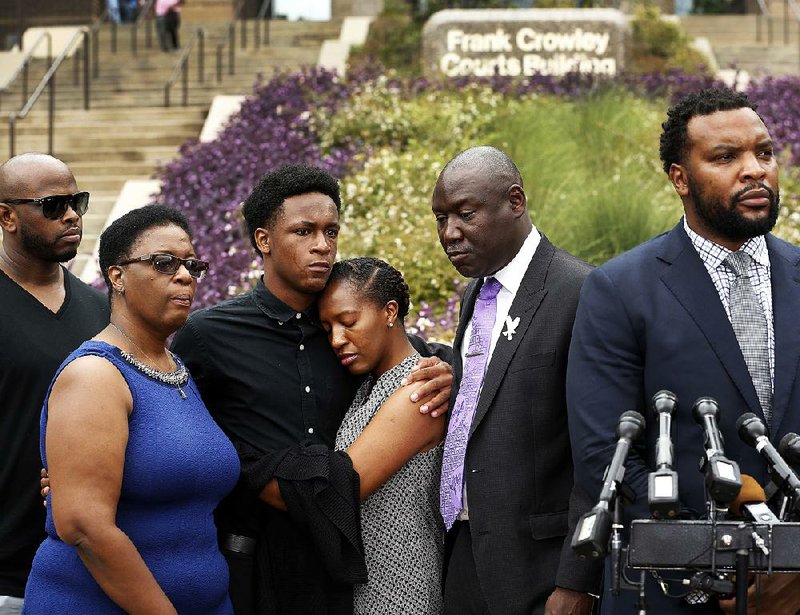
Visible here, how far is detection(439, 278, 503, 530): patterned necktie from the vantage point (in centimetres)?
440

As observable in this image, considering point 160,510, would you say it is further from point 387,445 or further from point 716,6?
point 716,6

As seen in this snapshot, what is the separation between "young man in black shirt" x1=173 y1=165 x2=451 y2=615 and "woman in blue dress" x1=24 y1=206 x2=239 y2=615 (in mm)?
234

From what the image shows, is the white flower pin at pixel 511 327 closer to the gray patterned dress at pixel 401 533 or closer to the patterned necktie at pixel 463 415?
the patterned necktie at pixel 463 415

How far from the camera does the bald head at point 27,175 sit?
16.3ft

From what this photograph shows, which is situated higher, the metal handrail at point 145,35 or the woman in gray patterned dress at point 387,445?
the woman in gray patterned dress at point 387,445

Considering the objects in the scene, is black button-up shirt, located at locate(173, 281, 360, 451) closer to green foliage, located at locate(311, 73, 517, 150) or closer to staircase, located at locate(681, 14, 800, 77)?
green foliage, located at locate(311, 73, 517, 150)

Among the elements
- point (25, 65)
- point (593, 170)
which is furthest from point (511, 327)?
point (25, 65)

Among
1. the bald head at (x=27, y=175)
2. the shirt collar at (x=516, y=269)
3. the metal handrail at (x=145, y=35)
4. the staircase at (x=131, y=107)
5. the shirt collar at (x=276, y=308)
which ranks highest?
the bald head at (x=27, y=175)

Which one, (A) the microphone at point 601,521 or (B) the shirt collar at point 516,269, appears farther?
(B) the shirt collar at point 516,269

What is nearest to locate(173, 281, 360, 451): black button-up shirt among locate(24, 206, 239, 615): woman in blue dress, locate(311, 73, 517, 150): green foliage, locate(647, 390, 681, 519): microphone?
locate(24, 206, 239, 615): woman in blue dress

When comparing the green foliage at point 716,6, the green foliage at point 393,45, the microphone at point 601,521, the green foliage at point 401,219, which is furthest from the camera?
the green foliage at point 716,6

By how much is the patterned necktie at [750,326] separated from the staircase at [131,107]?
9.03 meters

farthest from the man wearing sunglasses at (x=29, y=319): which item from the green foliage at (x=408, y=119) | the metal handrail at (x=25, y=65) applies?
the metal handrail at (x=25, y=65)

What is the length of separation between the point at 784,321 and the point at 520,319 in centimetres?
89
